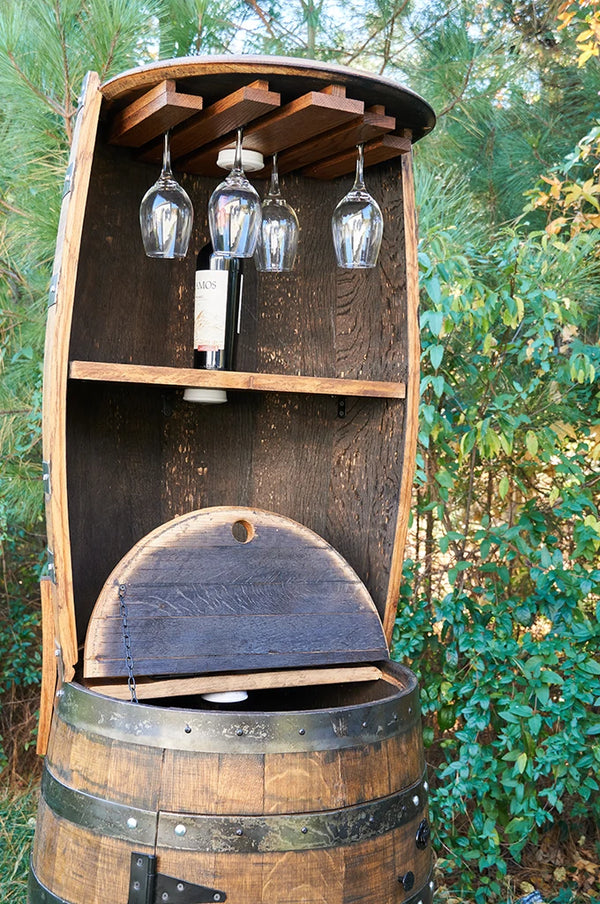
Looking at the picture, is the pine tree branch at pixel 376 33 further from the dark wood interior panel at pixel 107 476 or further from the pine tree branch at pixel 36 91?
the dark wood interior panel at pixel 107 476

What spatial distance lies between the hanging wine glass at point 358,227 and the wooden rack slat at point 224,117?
0.25 metres

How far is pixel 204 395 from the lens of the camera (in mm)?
2080

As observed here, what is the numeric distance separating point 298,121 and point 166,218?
295 millimetres

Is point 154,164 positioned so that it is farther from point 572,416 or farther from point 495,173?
point 495,173

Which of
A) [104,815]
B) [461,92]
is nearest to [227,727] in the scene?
[104,815]

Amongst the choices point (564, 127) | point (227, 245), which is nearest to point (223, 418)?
point (227, 245)

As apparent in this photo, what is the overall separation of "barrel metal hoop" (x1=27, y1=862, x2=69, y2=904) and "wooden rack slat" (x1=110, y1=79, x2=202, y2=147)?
131 centimetres

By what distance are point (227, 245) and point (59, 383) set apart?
40 centimetres

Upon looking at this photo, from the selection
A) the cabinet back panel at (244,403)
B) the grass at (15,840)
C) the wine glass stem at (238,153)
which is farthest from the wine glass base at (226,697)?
the grass at (15,840)

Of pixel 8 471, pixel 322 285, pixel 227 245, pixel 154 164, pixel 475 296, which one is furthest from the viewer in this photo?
pixel 8 471

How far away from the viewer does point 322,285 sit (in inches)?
87.6

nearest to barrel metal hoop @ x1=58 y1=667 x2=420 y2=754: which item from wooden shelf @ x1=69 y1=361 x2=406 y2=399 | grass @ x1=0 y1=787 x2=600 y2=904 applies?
wooden shelf @ x1=69 y1=361 x2=406 y2=399

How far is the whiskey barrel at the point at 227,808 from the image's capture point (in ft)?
4.73

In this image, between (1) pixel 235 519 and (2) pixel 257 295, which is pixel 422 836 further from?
(2) pixel 257 295
